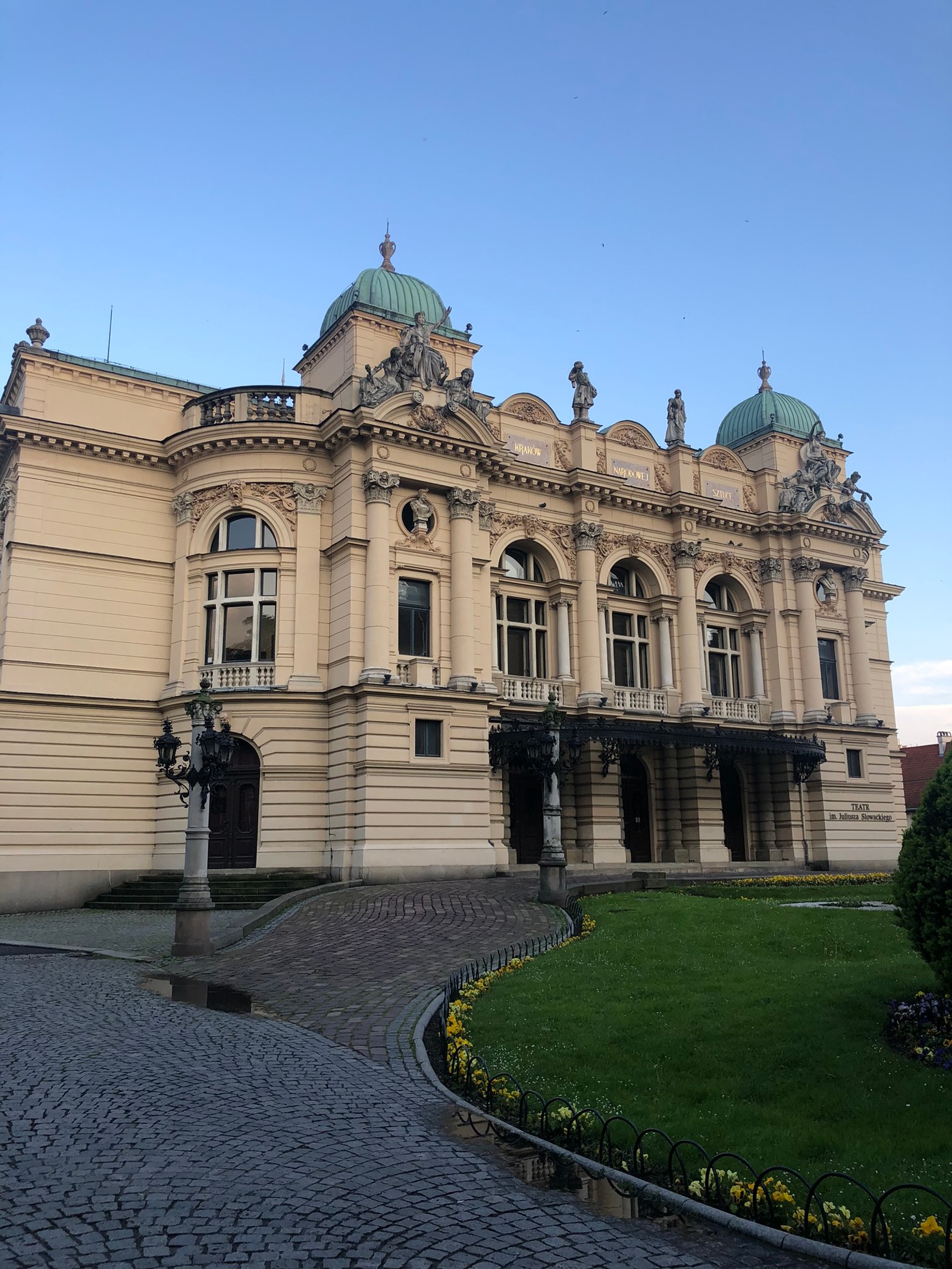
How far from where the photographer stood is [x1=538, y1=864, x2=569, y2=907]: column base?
81.2 ft

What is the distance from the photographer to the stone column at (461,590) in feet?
109

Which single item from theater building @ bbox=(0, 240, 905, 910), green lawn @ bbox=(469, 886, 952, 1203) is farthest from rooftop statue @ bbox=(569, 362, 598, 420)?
green lawn @ bbox=(469, 886, 952, 1203)

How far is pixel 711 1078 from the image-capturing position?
9297 millimetres

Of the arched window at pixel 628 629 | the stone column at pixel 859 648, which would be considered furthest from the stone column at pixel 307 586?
the stone column at pixel 859 648

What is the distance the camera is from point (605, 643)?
130ft

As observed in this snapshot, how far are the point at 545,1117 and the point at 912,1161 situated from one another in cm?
274

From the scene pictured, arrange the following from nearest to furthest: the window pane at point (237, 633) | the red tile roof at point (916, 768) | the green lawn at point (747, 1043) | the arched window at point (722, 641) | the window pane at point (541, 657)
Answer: the green lawn at point (747, 1043)
the window pane at point (237, 633)
the window pane at point (541, 657)
the arched window at point (722, 641)
the red tile roof at point (916, 768)

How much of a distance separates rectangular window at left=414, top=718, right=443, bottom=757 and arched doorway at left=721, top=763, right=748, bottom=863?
49.2 feet

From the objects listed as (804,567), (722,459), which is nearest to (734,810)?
(804,567)

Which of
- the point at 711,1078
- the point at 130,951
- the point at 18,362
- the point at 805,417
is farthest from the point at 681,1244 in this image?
the point at 805,417

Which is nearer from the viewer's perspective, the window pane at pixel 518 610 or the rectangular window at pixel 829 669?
the window pane at pixel 518 610

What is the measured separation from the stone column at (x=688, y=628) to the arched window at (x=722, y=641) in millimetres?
2319

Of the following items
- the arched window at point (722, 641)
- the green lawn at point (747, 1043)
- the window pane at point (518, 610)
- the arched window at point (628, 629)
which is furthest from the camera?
the arched window at point (722, 641)

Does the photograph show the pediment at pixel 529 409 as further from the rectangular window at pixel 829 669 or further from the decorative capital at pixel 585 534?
the rectangular window at pixel 829 669
